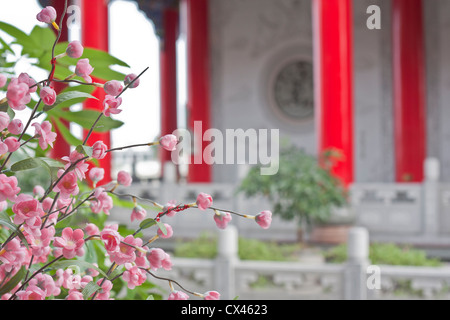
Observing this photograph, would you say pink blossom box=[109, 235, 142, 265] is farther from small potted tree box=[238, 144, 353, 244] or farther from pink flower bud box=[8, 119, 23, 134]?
small potted tree box=[238, 144, 353, 244]

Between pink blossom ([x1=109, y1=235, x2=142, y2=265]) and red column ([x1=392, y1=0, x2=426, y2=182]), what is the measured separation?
5977 mm

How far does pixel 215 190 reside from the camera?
208 inches

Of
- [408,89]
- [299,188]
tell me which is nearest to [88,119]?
[299,188]

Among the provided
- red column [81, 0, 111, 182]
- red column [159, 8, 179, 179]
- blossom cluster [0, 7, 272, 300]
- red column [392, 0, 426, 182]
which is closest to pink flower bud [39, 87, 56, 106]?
blossom cluster [0, 7, 272, 300]

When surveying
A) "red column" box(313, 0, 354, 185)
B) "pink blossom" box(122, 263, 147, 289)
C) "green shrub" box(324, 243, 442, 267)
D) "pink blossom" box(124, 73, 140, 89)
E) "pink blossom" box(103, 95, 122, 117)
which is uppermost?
"red column" box(313, 0, 354, 185)

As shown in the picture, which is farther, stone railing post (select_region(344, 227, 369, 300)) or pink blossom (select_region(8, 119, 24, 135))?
stone railing post (select_region(344, 227, 369, 300))

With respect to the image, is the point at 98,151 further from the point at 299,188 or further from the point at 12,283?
the point at 299,188

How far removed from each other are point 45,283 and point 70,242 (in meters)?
0.05

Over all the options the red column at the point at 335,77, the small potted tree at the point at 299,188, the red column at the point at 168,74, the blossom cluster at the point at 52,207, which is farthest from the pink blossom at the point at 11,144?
the red column at the point at 168,74

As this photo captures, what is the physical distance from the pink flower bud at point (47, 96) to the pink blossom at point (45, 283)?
0.15 m

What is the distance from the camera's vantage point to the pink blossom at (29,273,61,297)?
1.59 ft
